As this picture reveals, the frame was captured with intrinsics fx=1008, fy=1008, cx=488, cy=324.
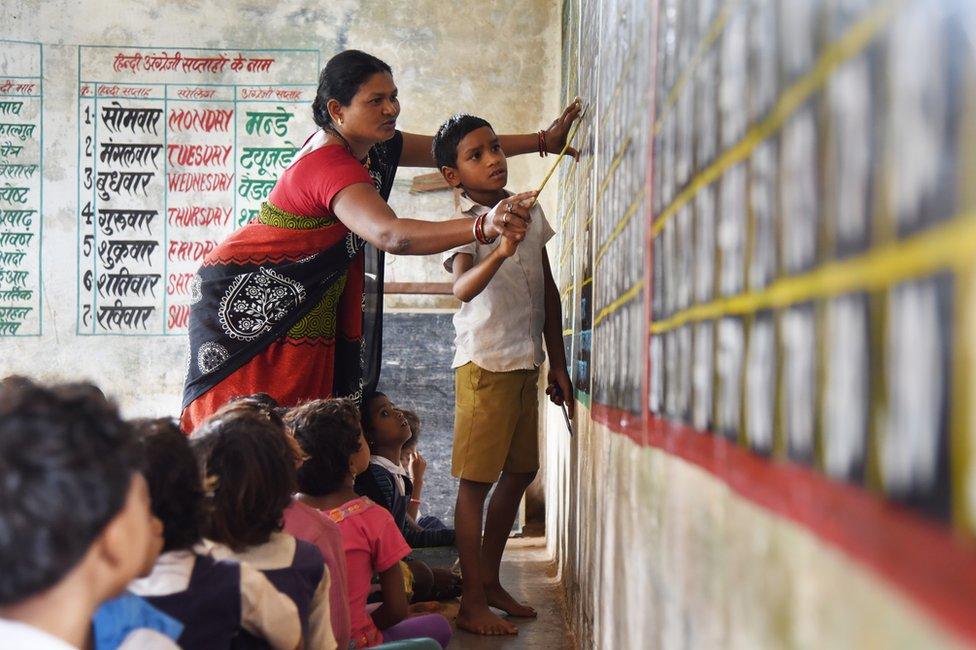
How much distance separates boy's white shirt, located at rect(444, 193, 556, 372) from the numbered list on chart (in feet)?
11.5

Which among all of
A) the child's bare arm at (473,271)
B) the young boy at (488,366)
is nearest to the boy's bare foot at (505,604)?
the young boy at (488,366)

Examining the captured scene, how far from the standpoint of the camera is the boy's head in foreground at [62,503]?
2.99 ft

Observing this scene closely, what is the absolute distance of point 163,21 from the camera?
5.43 metres

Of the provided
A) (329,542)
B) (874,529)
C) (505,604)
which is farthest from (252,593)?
(505,604)

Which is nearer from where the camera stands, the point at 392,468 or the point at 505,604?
the point at 505,604

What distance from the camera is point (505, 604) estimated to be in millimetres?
2846

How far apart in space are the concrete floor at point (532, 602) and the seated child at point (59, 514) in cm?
165

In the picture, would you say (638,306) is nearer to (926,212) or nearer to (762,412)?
(762,412)

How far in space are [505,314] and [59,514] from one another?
1865 millimetres

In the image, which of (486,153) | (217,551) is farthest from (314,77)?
(217,551)

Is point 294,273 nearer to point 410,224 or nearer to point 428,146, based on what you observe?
point 410,224

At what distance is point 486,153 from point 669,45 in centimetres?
158

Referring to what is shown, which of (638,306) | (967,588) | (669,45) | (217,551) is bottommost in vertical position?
(217,551)

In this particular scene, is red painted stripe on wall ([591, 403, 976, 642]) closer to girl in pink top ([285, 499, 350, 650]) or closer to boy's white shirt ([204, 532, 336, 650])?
boy's white shirt ([204, 532, 336, 650])
